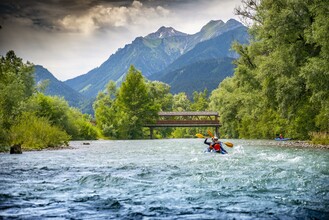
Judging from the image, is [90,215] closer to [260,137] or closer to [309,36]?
[309,36]

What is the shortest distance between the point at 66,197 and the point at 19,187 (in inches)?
104

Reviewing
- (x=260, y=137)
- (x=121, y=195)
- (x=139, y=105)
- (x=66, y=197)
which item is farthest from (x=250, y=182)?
(x=139, y=105)

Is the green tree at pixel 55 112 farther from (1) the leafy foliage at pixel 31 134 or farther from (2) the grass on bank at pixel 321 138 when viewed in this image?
(2) the grass on bank at pixel 321 138

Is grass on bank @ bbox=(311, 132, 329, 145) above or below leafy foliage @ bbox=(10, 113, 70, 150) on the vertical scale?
below

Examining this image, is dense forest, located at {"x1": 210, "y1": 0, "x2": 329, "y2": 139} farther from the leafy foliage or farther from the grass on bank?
the leafy foliage

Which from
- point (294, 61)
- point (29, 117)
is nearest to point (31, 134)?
point (29, 117)

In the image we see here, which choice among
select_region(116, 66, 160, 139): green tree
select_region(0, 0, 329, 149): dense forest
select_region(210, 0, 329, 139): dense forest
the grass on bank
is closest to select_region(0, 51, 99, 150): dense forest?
select_region(0, 0, 329, 149): dense forest

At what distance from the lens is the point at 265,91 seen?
3641 centimetres

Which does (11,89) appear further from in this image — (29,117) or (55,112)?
(55,112)

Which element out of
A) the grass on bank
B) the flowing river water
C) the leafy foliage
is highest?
the leafy foliage

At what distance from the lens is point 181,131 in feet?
405

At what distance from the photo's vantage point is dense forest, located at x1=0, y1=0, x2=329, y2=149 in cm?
2972

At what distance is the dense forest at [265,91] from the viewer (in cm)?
2972

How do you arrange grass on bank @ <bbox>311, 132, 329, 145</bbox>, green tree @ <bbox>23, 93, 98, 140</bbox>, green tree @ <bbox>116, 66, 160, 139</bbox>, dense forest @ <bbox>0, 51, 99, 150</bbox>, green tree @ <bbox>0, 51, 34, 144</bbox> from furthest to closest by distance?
green tree @ <bbox>116, 66, 160, 139</bbox> → green tree @ <bbox>23, 93, 98, 140</bbox> → grass on bank @ <bbox>311, 132, 329, 145</bbox> → green tree @ <bbox>0, 51, 34, 144</bbox> → dense forest @ <bbox>0, 51, 99, 150</bbox>
